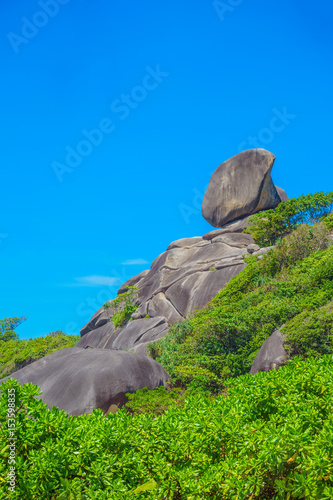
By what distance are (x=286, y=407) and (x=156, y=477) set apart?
4.62ft

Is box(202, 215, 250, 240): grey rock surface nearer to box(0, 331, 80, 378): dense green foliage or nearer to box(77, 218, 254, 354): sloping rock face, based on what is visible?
box(77, 218, 254, 354): sloping rock face

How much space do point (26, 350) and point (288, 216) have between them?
25780 millimetres

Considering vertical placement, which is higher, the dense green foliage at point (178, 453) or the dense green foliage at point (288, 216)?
the dense green foliage at point (288, 216)

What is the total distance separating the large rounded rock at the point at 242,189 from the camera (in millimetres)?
40031

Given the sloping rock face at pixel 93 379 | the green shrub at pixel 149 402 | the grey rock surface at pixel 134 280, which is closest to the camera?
the green shrub at pixel 149 402

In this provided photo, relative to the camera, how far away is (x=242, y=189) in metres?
40.7

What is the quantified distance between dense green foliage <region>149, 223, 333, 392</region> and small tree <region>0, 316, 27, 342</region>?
3573 centimetres

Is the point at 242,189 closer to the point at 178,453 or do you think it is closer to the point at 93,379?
the point at 93,379

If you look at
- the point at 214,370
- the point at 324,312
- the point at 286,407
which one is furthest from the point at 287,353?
the point at 286,407

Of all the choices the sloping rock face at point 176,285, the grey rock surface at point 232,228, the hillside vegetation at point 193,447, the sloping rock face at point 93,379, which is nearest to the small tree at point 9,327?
the sloping rock face at point 176,285

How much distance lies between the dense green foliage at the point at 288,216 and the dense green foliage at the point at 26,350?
858 inches

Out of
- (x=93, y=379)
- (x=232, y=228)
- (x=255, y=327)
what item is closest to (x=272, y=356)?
(x=255, y=327)

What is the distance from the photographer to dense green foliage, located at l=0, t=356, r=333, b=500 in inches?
143

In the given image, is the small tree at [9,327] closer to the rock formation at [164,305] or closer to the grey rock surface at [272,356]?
the rock formation at [164,305]
